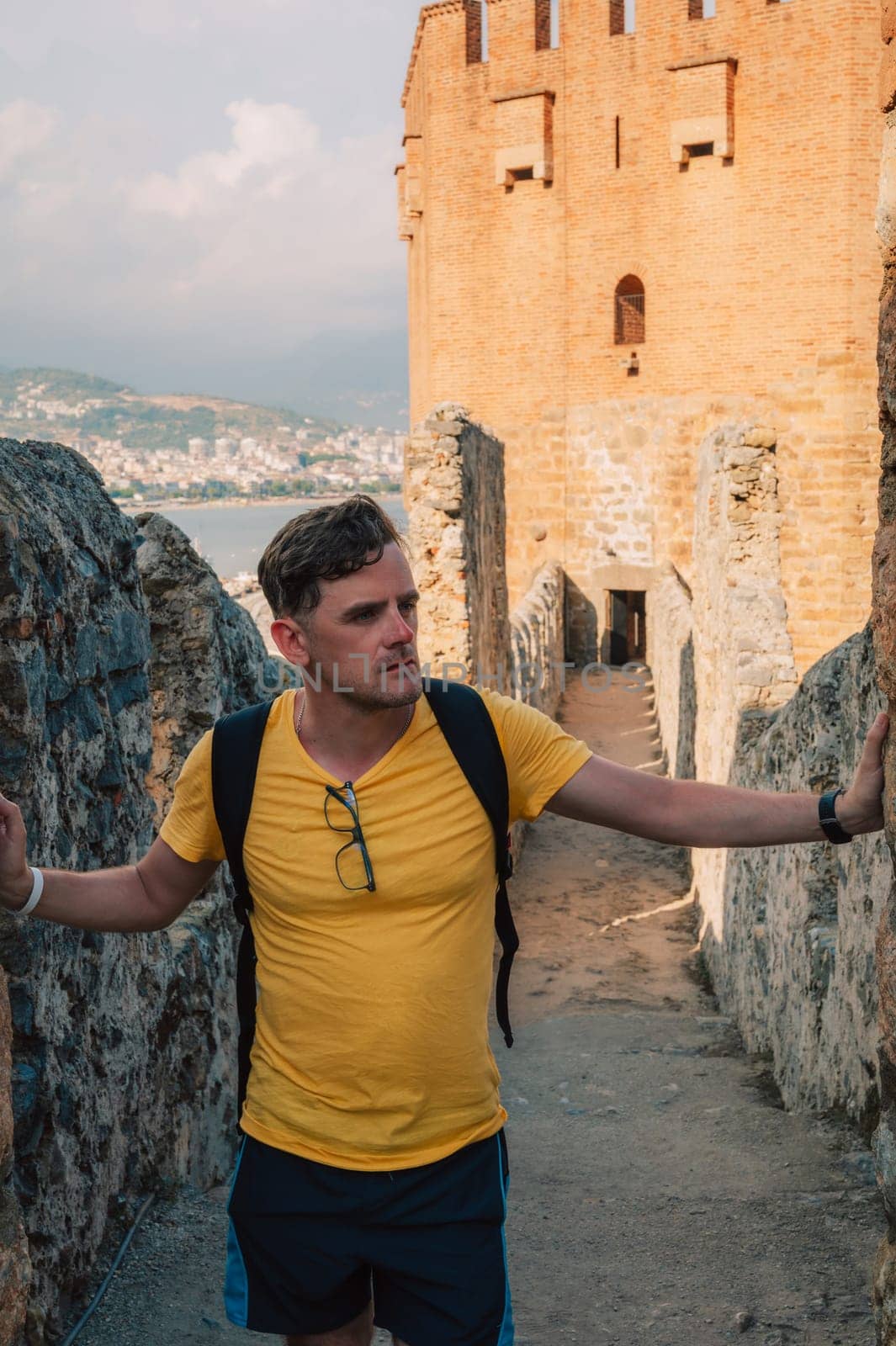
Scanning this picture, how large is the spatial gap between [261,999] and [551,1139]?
11.1 ft

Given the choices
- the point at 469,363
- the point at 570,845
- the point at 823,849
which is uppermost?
the point at 469,363

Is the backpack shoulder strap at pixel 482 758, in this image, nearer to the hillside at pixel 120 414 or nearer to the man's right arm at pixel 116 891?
the man's right arm at pixel 116 891

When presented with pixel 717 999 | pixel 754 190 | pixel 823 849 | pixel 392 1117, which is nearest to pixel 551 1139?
pixel 823 849

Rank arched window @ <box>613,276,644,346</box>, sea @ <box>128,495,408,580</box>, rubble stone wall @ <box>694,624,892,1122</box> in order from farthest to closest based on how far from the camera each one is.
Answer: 1. arched window @ <box>613,276,644,346</box>
2. sea @ <box>128,495,408,580</box>
3. rubble stone wall @ <box>694,624,892,1122</box>

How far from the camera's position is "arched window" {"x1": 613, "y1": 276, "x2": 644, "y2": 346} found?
2122cm

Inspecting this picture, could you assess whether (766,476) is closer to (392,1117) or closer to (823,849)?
(823,849)

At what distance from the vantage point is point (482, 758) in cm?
240

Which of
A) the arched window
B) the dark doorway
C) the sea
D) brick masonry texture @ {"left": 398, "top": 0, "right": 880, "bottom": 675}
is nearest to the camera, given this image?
the sea

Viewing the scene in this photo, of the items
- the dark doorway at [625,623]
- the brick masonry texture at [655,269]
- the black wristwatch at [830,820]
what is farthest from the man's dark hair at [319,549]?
the dark doorway at [625,623]

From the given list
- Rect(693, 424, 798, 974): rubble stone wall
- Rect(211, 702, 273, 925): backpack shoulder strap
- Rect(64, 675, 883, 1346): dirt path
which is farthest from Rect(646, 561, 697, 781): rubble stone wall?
Rect(211, 702, 273, 925): backpack shoulder strap

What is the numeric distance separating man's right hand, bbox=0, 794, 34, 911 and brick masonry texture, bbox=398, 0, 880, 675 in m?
17.4

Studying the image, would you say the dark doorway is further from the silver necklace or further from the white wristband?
the white wristband

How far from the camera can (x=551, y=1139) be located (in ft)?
17.9

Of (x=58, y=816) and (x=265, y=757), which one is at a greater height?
(x=265, y=757)
